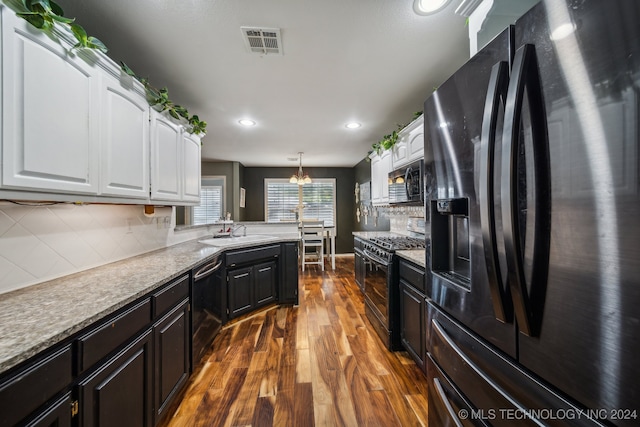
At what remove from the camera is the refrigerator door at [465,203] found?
26.8 inches

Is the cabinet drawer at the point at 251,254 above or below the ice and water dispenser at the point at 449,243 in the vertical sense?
below

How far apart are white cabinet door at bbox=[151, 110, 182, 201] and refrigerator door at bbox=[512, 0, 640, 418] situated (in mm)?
2129

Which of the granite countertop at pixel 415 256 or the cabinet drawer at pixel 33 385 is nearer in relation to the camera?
the cabinet drawer at pixel 33 385

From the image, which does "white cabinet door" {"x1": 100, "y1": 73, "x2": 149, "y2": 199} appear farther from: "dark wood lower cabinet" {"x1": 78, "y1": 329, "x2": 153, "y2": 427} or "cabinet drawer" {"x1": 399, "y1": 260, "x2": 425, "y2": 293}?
"cabinet drawer" {"x1": 399, "y1": 260, "x2": 425, "y2": 293}

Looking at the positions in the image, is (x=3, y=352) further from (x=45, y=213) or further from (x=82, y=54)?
(x=82, y=54)

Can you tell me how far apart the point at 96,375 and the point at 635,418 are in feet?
4.96

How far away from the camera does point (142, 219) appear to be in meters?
2.12

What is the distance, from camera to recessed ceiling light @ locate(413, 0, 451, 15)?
1.35 meters

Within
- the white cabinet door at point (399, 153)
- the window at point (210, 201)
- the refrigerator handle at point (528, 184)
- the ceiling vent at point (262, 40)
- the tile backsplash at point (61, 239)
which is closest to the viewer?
the refrigerator handle at point (528, 184)

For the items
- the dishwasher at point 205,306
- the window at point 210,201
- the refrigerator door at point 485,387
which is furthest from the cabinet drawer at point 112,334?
the window at point 210,201

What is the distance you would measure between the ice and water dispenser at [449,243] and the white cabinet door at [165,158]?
1907 mm

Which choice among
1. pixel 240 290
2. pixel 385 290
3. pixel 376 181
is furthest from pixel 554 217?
pixel 376 181

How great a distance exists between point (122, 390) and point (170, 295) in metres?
0.48

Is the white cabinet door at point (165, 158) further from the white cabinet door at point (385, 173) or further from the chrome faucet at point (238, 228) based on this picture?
the white cabinet door at point (385, 173)
